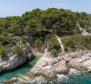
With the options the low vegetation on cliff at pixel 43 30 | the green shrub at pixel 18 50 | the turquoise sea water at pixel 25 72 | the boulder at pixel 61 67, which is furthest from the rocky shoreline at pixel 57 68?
the green shrub at pixel 18 50

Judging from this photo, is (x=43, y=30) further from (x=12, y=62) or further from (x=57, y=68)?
(x=57, y=68)

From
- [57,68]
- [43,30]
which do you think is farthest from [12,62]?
[43,30]

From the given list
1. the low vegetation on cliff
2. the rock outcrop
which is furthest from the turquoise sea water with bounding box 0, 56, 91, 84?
the low vegetation on cliff

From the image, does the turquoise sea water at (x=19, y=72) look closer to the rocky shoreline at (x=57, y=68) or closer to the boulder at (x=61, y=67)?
→ the rocky shoreline at (x=57, y=68)

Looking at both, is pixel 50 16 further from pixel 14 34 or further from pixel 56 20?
pixel 14 34

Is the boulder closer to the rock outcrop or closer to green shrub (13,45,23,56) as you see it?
the rock outcrop

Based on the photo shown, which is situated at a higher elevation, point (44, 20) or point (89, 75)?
point (44, 20)

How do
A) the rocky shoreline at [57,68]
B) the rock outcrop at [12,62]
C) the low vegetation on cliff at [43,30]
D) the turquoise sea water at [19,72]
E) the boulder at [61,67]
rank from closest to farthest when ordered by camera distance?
the rocky shoreline at [57,68] → the turquoise sea water at [19,72] → the boulder at [61,67] → the rock outcrop at [12,62] → the low vegetation on cliff at [43,30]

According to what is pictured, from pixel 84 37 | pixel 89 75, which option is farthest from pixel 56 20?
pixel 89 75

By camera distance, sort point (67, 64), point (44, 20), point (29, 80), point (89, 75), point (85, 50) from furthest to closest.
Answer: point (44, 20)
point (85, 50)
point (67, 64)
point (89, 75)
point (29, 80)
